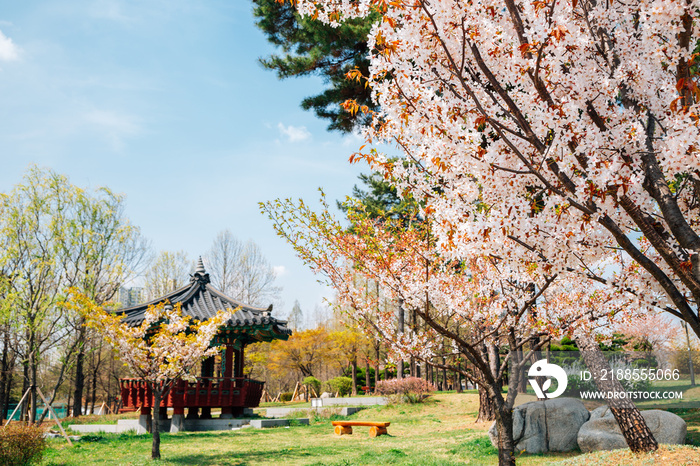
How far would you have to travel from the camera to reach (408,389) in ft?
62.3

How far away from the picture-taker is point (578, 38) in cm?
294

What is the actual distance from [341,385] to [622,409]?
20.5 metres

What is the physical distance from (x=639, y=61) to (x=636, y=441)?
611 cm

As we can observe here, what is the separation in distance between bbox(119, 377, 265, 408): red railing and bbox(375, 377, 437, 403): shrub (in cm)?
570

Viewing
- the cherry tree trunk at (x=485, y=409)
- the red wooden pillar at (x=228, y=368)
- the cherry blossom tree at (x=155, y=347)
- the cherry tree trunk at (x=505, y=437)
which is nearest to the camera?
the cherry tree trunk at (x=505, y=437)

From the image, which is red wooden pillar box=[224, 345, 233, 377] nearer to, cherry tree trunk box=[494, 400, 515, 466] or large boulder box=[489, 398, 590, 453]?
large boulder box=[489, 398, 590, 453]

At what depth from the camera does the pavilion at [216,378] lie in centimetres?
1517

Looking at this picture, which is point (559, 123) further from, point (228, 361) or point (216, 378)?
point (228, 361)

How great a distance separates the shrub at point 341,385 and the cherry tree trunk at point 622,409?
19457 mm

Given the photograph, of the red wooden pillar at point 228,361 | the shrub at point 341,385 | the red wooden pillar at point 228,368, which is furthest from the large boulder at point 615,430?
the shrub at point 341,385

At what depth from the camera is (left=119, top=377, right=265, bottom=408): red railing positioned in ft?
49.4

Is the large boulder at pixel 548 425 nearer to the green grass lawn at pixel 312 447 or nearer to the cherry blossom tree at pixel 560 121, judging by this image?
the green grass lawn at pixel 312 447

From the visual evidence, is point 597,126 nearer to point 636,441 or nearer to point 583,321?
point 583,321

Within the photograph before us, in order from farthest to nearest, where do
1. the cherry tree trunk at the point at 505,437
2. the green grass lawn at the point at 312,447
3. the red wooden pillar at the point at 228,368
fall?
the red wooden pillar at the point at 228,368 < the green grass lawn at the point at 312,447 < the cherry tree trunk at the point at 505,437
